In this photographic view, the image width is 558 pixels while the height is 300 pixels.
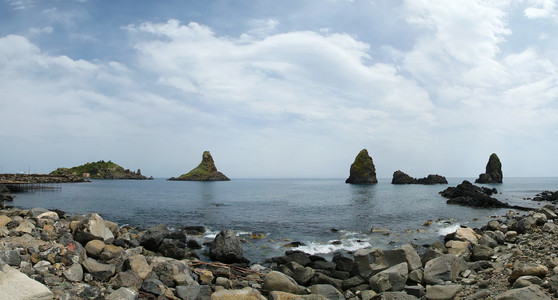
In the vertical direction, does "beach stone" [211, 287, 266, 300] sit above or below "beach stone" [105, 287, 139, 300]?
below

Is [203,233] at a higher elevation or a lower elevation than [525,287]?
lower

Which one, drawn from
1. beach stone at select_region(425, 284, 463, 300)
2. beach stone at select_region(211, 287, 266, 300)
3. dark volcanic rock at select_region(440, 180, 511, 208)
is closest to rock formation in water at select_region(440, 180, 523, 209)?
dark volcanic rock at select_region(440, 180, 511, 208)

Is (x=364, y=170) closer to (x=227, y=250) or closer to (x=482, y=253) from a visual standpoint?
(x=482, y=253)

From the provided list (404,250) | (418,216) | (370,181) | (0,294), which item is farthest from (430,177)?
(0,294)

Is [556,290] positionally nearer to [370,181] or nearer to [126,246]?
[126,246]

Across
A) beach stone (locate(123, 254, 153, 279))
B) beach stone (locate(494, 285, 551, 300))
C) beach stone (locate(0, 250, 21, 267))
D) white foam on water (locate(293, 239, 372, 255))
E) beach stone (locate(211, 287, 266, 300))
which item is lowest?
white foam on water (locate(293, 239, 372, 255))

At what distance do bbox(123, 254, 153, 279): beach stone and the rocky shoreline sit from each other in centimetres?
3

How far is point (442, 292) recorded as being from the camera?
30.3 feet

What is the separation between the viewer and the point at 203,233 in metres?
24.5

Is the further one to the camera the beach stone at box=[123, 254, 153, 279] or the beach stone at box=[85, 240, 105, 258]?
the beach stone at box=[85, 240, 105, 258]

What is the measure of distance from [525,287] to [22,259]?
14.1 m

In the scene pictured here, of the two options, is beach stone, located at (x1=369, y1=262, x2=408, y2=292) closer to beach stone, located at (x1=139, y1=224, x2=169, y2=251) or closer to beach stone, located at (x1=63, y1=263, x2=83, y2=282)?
beach stone, located at (x1=63, y1=263, x2=83, y2=282)

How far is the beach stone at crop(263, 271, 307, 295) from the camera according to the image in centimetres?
1041

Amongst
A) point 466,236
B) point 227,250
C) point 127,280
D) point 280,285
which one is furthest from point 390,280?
point 466,236
